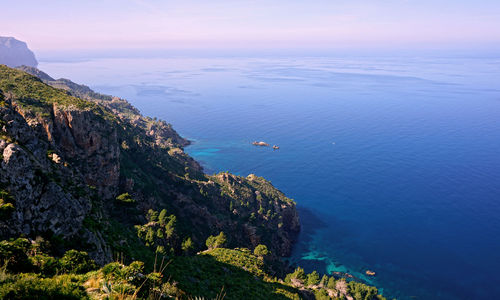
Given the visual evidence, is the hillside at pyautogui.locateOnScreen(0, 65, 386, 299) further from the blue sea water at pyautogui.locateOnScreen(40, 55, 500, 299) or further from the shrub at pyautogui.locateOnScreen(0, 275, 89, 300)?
the blue sea water at pyautogui.locateOnScreen(40, 55, 500, 299)

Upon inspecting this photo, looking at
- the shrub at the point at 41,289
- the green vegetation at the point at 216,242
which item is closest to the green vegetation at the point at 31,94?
the green vegetation at the point at 216,242

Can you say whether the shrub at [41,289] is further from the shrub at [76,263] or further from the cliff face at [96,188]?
the cliff face at [96,188]

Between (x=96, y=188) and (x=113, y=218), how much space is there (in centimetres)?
679

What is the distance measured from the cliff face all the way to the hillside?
146mm

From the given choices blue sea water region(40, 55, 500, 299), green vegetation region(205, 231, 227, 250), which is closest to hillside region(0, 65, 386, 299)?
green vegetation region(205, 231, 227, 250)

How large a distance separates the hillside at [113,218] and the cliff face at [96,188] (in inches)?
5.8

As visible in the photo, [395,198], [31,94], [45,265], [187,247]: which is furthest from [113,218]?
[395,198]

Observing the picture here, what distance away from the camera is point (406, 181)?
13038 cm

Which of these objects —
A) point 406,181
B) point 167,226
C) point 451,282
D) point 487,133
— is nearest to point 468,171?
point 406,181

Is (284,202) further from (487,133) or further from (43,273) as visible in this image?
(487,133)

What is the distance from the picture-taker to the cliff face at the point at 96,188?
21297 mm

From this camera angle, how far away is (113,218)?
152 feet

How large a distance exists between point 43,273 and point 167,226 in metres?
41.6

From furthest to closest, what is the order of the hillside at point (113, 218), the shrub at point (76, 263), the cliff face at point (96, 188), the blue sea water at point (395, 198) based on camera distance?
→ the blue sea water at point (395, 198), the cliff face at point (96, 188), the shrub at point (76, 263), the hillside at point (113, 218)
